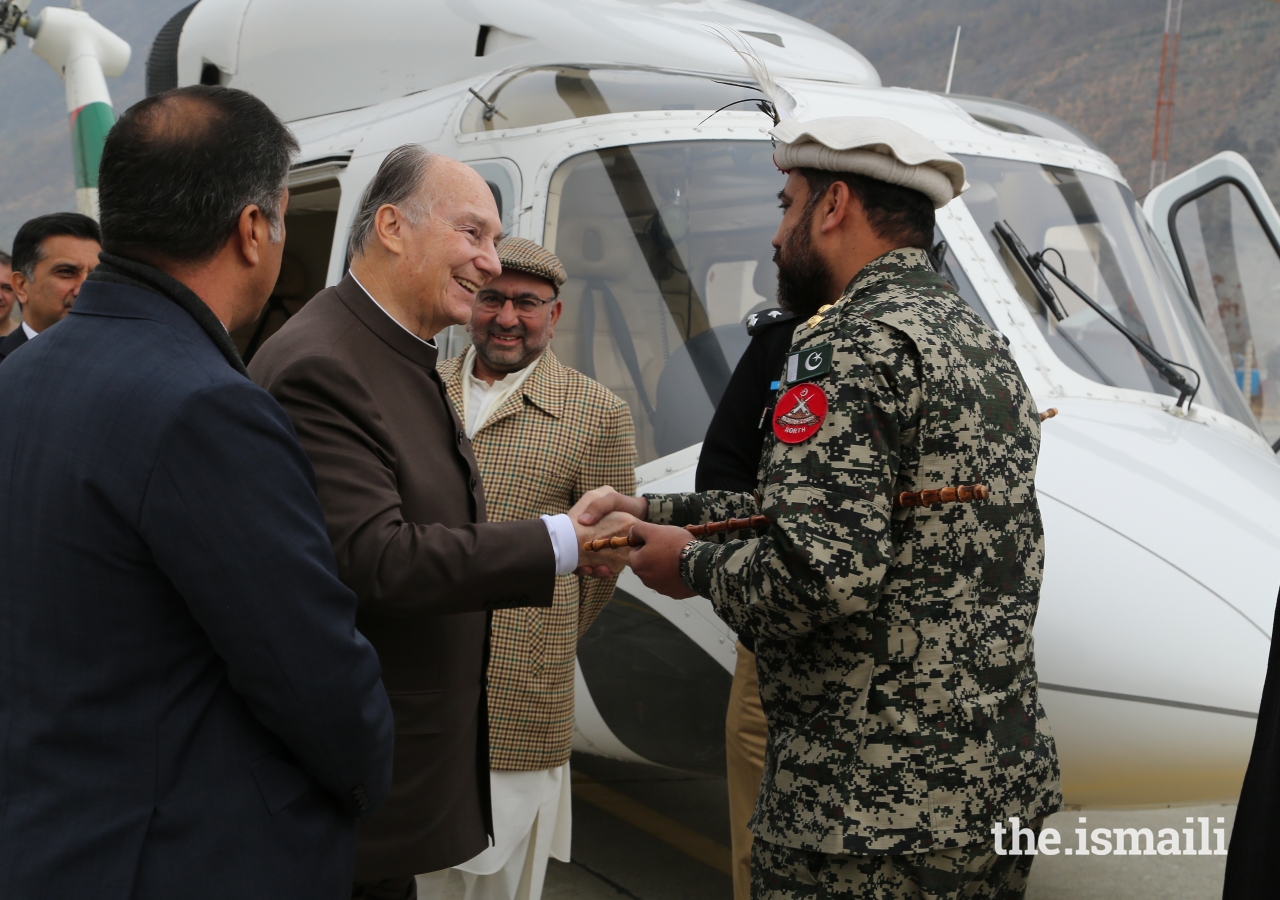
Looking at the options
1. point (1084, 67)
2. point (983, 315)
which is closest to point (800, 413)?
point (983, 315)

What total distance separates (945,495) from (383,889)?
1283mm

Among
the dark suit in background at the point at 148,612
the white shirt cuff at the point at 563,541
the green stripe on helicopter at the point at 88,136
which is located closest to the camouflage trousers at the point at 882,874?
the white shirt cuff at the point at 563,541

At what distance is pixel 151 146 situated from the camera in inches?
60.1

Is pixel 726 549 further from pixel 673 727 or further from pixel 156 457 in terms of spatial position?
pixel 673 727

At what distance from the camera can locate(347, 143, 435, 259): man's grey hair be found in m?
2.24

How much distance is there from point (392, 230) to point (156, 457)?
38.1 inches

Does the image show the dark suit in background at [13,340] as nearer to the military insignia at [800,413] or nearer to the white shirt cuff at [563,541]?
the white shirt cuff at [563,541]

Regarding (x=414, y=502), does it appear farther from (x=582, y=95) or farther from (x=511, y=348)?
(x=582, y=95)

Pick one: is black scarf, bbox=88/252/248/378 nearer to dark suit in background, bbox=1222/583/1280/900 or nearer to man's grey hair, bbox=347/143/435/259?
man's grey hair, bbox=347/143/435/259

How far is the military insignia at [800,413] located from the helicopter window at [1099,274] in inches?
67.4

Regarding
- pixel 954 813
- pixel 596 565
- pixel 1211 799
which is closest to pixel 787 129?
pixel 596 565

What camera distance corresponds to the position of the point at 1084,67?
217 feet

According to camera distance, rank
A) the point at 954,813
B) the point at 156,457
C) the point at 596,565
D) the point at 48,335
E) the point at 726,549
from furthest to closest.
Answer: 1. the point at 596,565
2. the point at 726,549
3. the point at 954,813
4. the point at 48,335
5. the point at 156,457

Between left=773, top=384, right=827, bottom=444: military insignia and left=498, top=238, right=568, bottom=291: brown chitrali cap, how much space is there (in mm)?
1446
